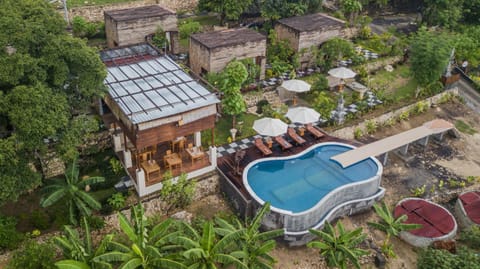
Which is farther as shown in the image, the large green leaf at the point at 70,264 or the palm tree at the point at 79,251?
the palm tree at the point at 79,251

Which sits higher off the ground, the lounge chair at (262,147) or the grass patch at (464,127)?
the lounge chair at (262,147)

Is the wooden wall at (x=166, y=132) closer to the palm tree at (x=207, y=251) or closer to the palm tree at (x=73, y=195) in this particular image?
the palm tree at (x=73, y=195)

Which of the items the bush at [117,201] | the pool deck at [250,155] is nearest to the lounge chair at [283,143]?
the pool deck at [250,155]

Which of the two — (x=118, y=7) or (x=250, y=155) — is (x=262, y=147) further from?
(x=118, y=7)

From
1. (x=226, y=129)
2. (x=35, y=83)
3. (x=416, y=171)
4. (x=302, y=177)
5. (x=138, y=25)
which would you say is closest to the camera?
(x=35, y=83)

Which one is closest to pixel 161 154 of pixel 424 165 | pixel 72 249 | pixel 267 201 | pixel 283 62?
pixel 267 201

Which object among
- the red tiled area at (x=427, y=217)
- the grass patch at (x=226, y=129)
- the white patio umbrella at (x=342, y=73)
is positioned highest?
the white patio umbrella at (x=342, y=73)

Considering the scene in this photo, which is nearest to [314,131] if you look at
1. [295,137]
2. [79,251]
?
[295,137]

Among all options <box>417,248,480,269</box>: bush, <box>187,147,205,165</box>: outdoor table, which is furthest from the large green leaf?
<box>417,248,480,269</box>: bush

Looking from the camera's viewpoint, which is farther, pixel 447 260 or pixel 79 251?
pixel 447 260
